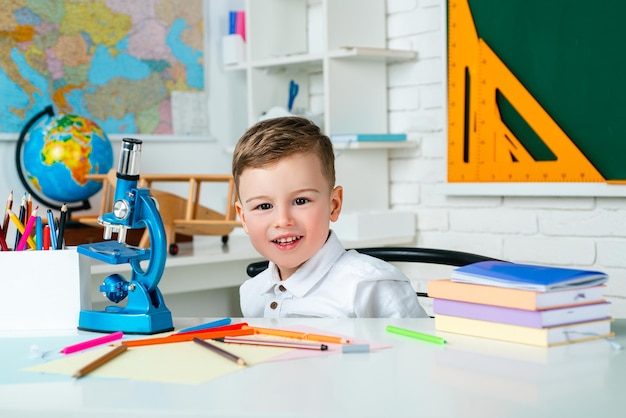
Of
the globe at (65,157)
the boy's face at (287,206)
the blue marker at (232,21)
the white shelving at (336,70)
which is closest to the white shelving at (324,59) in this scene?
the white shelving at (336,70)

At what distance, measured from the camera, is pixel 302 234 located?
141 centimetres

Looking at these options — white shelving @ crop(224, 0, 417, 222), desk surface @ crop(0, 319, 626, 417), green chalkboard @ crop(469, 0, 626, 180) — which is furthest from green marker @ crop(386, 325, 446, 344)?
white shelving @ crop(224, 0, 417, 222)

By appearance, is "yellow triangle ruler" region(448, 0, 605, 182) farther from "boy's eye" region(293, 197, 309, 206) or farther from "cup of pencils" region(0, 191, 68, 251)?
"cup of pencils" region(0, 191, 68, 251)

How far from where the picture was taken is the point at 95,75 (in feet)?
9.72

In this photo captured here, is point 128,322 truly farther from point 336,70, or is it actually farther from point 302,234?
point 336,70

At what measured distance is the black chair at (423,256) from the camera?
165 centimetres

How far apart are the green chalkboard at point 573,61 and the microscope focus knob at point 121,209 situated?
5.63ft

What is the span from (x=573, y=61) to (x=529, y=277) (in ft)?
5.66

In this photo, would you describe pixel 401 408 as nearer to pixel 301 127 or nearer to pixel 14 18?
pixel 301 127

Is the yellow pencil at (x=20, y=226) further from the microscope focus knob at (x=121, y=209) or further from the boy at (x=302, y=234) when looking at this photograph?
the boy at (x=302, y=234)

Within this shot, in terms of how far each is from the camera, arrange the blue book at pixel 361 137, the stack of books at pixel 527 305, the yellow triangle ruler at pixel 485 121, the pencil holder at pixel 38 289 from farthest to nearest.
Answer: the blue book at pixel 361 137
the yellow triangle ruler at pixel 485 121
the pencil holder at pixel 38 289
the stack of books at pixel 527 305

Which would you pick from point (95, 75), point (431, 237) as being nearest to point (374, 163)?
point (431, 237)

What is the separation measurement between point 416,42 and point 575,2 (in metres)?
0.60

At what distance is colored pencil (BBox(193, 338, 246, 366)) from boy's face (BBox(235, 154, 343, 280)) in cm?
34
